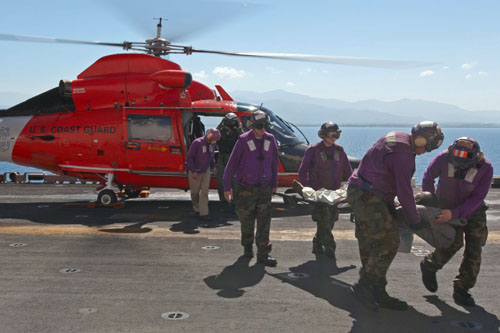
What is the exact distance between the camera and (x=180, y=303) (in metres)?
4.75

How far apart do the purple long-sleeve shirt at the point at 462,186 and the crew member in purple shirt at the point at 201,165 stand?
4906mm

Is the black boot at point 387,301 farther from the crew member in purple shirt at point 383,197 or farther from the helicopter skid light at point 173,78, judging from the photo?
the helicopter skid light at point 173,78

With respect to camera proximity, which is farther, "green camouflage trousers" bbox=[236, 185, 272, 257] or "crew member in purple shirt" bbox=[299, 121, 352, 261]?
"crew member in purple shirt" bbox=[299, 121, 352, 261]

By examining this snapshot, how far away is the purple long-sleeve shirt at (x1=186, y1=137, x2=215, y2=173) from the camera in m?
9.13

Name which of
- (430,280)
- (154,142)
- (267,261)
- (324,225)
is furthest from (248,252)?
(154,142)

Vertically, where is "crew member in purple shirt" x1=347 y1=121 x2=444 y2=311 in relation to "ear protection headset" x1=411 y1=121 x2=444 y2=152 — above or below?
below

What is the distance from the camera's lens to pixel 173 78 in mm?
10492

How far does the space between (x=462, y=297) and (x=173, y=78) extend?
7577 mm

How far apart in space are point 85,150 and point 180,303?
24.0ft

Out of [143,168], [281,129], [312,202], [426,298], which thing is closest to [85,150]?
[143,168]

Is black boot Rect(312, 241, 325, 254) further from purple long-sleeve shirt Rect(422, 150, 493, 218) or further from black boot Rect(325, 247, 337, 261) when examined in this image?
purple long-sleeve shirt Rect(422, 150, 493, 218)

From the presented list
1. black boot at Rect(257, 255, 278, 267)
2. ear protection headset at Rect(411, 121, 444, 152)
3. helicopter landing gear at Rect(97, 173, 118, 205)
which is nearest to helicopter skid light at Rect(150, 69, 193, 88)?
helicopter landing gear at Rect(97, 173, 118, 205)

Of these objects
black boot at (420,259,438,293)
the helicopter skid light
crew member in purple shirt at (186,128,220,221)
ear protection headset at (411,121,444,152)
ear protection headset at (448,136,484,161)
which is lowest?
black boot at (420,259,438,293)

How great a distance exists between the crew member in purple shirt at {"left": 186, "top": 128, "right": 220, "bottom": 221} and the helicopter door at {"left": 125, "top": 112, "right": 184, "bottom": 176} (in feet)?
5.68
